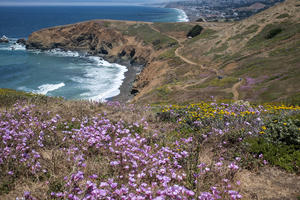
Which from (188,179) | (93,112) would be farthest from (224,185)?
(93,112)

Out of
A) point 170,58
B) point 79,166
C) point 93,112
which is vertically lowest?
point 170,58

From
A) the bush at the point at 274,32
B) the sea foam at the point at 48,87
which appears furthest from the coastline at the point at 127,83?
the bush at the point at 274,32

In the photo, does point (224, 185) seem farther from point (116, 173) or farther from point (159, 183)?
point (116, 173)

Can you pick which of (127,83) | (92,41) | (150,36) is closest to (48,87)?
(127,83)

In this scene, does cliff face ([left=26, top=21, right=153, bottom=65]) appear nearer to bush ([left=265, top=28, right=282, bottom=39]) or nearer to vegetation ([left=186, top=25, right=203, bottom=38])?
vegetation ([left=186, top=25, right=203, bottom=38])

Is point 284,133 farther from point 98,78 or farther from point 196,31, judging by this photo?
point 196,31

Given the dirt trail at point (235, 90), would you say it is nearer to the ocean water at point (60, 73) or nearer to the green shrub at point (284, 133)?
the green shrub at point (284, 133)
